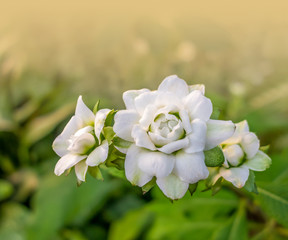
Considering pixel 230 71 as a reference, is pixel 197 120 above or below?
above

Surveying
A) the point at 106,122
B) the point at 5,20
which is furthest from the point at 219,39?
the point at 106,122

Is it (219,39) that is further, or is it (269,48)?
(269,48)

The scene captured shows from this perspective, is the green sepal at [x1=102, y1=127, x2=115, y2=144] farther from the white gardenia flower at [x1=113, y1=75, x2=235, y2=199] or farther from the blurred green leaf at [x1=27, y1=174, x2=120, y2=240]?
the blurred green leaf at [x1=27, y1=174, x2=120, y2=240]

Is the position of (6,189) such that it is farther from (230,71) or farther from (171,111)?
(171,111)

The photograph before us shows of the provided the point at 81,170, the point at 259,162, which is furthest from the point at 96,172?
the point at 259,162

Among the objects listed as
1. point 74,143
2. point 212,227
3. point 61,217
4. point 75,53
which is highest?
point 74,143
